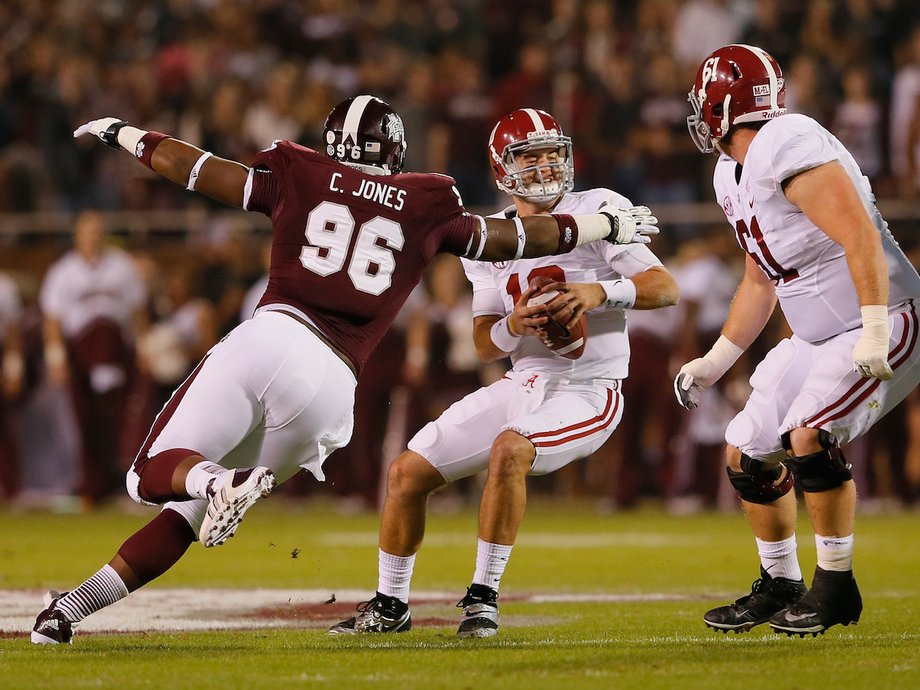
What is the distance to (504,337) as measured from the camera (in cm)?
605

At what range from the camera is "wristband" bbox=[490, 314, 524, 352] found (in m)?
6.01

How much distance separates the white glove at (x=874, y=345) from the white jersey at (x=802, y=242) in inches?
13.1

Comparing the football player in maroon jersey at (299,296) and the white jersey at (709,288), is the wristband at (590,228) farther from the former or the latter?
the white jersey at (709,288)

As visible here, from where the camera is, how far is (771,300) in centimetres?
Answer: 575

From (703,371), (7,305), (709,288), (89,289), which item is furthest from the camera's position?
(7,305)

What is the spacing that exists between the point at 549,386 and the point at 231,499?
1.87 meters

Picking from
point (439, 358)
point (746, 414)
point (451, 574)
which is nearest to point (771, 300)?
point (746, 414)

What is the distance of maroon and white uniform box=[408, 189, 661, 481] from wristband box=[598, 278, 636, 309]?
81mm

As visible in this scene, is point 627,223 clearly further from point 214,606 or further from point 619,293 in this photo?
point 214,606

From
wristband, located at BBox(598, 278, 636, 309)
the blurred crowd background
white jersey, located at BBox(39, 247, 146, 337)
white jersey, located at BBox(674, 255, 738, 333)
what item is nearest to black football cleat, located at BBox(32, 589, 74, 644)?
wristband, located at BBox(598, 278, 636, 309)

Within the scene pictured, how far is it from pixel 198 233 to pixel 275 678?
9934mm

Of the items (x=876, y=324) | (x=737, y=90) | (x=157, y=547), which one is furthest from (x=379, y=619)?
(x=737, y=90)

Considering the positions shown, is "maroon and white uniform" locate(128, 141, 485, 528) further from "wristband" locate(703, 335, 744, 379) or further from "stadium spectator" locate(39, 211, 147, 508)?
"stadium spectator" locate(39, 211, 147, 508)

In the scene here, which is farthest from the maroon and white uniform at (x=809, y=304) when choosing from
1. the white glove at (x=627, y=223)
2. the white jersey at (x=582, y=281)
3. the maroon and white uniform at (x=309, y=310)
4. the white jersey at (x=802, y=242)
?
the maroon and white uniform at (x=309, y=310)
